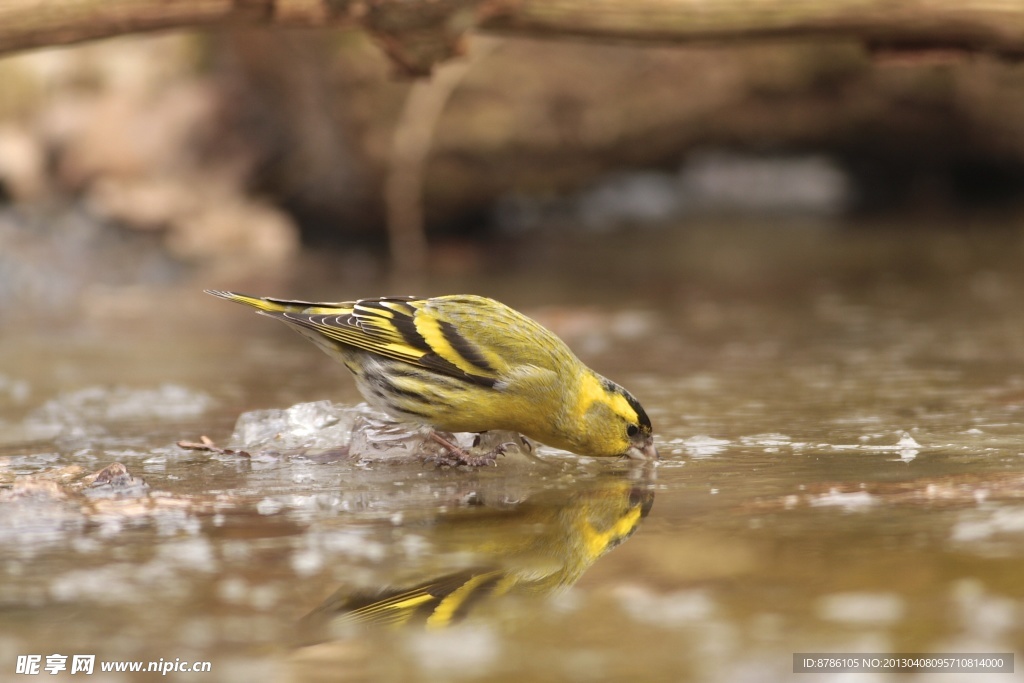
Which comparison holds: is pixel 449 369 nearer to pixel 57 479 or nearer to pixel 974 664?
pixel 57 479

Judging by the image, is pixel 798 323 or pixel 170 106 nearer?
pixel 798 323

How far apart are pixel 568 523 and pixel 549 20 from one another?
2.43 metres

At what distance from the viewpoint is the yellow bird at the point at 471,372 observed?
3578 millimetres

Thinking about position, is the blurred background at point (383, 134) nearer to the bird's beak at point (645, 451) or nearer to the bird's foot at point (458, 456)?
the bird's foot at point (458, 456)

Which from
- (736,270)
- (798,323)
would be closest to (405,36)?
(798,323)

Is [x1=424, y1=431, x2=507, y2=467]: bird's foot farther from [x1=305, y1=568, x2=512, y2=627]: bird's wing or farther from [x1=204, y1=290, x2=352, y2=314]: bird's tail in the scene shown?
[x1=305, y1=568, x2=512, y2=627]: bird's wing

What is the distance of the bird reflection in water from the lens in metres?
2.20

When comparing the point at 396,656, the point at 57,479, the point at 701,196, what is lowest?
the point at 701,196

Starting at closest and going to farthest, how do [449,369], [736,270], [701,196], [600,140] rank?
[449,369] < [736,270] < [600,140] < [701,196]

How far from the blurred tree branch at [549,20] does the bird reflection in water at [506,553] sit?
1.92 m

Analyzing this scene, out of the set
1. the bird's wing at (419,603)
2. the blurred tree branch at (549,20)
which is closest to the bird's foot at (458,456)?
the bird's wing at (419,603)

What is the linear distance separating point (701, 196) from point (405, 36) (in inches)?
277

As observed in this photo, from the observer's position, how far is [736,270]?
7.94 m

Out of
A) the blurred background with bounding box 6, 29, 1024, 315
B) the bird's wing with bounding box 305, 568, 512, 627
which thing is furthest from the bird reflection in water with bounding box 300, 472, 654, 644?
the blurred background with bounding box 6, 29, 1024, 315
